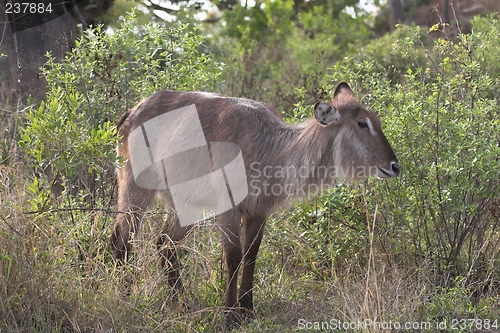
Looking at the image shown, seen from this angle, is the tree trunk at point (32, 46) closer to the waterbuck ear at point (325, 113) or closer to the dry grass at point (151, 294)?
the dry grass at point (151, 294)

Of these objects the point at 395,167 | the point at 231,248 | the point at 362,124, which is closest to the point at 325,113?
the point at 362,124

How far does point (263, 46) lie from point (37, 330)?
10.2 metres

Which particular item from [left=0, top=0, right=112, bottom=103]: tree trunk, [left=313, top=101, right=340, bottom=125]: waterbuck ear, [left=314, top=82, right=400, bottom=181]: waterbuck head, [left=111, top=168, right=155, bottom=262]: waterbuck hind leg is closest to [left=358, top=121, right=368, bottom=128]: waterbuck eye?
[left=314, top=82, right=400, bottom=181]: waterbuck head

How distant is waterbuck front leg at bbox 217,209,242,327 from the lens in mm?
4727

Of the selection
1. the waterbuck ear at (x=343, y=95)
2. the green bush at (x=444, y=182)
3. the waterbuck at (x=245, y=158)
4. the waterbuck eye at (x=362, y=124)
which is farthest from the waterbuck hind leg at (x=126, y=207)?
the waterbuck eye at (x=362, y=124)

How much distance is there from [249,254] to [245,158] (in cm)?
71

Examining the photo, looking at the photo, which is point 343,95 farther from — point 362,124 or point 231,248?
point 231,248

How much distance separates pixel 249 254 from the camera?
4.96 metres

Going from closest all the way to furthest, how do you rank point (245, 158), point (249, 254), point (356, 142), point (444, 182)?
point (356, 142) < point (245, 158) < point (249, 254) < point (444, 182)

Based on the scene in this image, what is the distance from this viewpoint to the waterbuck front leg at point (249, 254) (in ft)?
15.8

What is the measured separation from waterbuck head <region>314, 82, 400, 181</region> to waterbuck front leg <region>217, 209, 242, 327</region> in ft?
2.66

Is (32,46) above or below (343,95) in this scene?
above

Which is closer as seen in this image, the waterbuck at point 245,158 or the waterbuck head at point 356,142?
the waterbuck head at point 356,142

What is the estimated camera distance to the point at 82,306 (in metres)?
4.08
